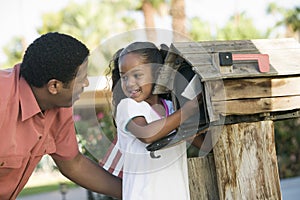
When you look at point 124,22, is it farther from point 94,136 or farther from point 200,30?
point 94,136

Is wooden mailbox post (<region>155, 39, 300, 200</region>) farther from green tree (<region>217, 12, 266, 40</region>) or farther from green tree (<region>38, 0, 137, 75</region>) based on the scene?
green tree (<region>38, 0, 137, 75</region>)

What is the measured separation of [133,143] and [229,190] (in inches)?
19.5

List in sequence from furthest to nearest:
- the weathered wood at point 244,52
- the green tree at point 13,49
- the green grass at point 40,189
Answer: the green tree at point 13,49 < the green grass at point 40,189 < the weathered wood at point 244,52

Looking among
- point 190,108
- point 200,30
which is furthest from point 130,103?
point 200,30

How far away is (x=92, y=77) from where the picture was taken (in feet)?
10.9

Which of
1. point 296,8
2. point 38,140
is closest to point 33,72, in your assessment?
point 38,140

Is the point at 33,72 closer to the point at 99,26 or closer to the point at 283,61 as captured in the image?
the point at 283,61

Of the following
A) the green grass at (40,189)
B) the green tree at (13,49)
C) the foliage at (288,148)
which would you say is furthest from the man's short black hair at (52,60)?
the green tree at (13,49)

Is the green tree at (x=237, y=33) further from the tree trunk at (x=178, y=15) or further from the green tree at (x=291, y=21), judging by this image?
the green tree at (x=291, y=21)

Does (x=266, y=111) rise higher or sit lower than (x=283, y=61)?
lower

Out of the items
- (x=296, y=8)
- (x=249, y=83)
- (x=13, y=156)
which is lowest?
(x=13, y=156)

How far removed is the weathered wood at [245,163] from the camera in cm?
294

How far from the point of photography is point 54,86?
2.88 meters

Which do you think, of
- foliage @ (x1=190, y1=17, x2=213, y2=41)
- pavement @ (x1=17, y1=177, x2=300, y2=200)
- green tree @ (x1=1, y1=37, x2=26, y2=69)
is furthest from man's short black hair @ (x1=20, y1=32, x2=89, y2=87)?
green tree @ (x1=1, y1=37, x2=26, y2=69)
